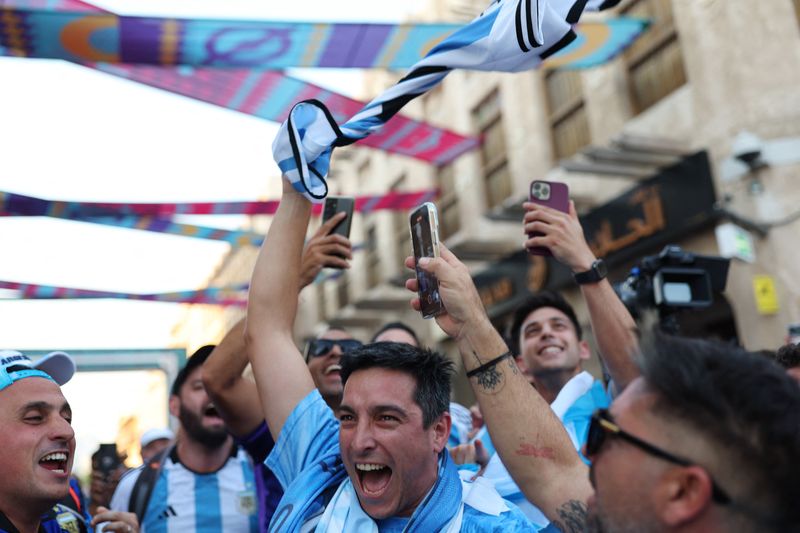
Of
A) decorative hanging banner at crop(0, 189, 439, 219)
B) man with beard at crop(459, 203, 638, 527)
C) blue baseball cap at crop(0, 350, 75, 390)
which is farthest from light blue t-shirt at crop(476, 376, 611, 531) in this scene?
decorative hanging banner at crop(0, 189, 439, 219)

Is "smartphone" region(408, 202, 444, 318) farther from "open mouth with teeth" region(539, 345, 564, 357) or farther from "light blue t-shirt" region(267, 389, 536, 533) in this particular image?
"open mouth with teeth" region(539, 345, 564, 357)

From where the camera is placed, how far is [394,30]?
6051mm

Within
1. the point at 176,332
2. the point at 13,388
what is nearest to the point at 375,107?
the point at 13,388

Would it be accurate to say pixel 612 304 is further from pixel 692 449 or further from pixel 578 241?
pixel 692 449

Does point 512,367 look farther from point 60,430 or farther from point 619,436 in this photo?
point 60,430

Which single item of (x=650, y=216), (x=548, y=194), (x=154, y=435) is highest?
(x=650, y=216)

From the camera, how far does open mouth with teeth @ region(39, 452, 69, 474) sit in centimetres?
253

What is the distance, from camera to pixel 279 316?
2.60 m

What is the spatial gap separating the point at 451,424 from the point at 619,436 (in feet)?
3.65

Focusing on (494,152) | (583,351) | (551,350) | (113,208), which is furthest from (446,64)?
(494,152)

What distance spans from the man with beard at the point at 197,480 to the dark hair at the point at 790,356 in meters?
2.53

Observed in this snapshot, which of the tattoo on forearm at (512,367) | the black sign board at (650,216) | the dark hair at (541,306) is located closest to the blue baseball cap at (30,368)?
the tattoo on forearm at (512,367)

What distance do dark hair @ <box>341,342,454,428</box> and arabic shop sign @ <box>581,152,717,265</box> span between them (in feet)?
23.4

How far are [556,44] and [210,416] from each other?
265 centimetres
